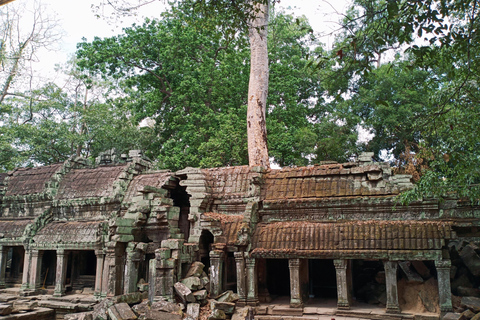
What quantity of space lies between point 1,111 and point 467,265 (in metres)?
28.0

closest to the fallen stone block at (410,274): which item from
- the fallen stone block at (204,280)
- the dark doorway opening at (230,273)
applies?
the dark doorway opening at (230,273)

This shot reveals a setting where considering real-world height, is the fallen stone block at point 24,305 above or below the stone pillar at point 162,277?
below

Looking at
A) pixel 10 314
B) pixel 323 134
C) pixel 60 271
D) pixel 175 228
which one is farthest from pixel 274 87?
pixel 10 314

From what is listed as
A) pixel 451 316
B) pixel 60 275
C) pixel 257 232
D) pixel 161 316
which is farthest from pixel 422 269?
pixel 60 275

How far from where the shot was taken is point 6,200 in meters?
19.0

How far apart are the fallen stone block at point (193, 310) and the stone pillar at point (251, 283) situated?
1541mm

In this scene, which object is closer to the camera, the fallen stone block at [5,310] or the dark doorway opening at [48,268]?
the fallen stone block at [5,310]

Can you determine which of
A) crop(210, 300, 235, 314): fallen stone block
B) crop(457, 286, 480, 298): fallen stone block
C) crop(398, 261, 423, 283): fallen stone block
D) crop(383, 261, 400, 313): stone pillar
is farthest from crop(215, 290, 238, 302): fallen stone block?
crop(457, 286, 480, 298): fallen stone block

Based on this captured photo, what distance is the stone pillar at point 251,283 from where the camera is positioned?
459 inches

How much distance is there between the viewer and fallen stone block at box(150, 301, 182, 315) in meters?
10.8

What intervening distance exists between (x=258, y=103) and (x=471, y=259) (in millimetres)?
10574

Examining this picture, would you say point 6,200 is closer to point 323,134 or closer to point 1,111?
point 1,111

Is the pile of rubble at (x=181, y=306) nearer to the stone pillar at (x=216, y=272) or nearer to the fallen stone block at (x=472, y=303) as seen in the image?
the stone pillar at (x=216, y=272)

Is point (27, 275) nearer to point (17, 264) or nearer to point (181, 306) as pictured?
point (17, 264)
